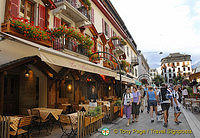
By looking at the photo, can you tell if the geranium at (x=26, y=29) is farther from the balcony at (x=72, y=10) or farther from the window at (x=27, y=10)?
the balcony at (x=72, y=10)

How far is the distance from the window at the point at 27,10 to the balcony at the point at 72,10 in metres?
1.69

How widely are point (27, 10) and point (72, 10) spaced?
3.32 m

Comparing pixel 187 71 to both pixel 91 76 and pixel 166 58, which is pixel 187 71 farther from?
pixel 91 76

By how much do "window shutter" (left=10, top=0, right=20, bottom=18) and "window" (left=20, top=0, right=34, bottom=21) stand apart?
478 millimetres

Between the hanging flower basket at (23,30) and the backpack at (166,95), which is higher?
the hanging flower basket at (23,30)

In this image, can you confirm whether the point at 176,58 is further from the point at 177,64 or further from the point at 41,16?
the point at 41,16

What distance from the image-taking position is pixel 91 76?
1355cm

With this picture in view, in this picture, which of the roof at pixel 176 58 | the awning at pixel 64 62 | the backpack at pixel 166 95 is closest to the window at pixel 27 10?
the awning at pixel 64 62

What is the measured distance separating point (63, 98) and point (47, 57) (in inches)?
223

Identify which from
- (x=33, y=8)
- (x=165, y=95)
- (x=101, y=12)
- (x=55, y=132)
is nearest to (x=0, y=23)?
(x=33, y=8)

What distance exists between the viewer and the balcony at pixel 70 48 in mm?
9414

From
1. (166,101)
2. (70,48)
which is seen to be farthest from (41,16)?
(166,101)

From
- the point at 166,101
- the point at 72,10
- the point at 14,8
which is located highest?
the point at 72,10

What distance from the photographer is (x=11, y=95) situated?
25.7ft
